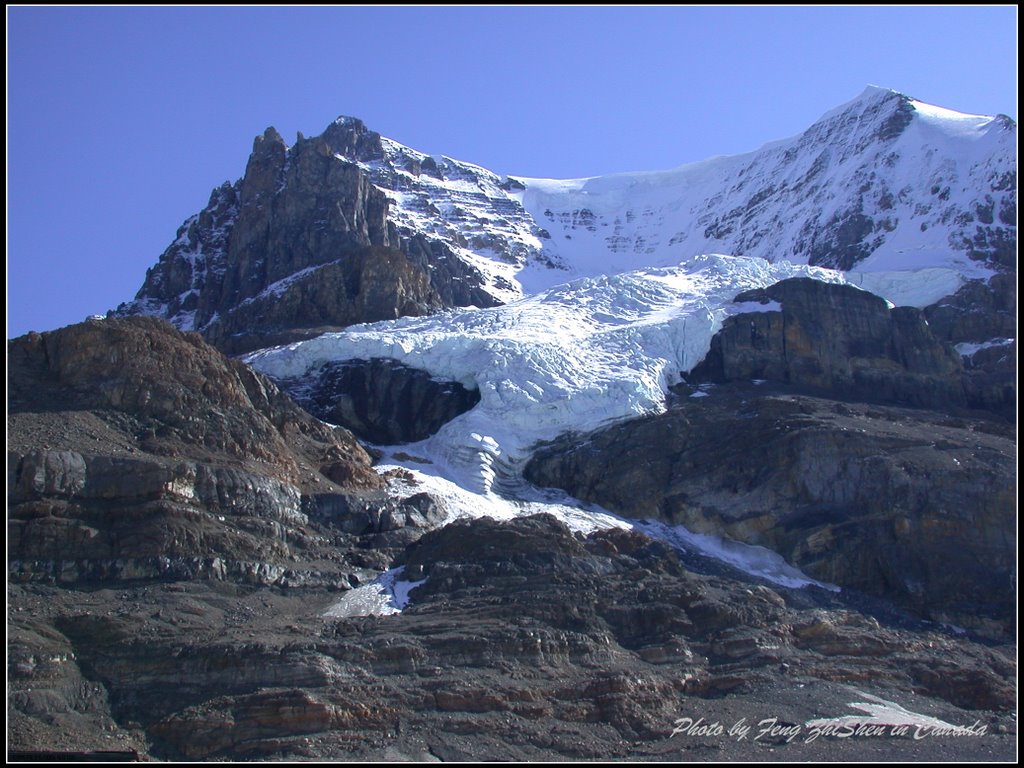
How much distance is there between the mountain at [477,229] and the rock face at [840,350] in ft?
79.5

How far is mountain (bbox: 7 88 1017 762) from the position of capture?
56.3 metres

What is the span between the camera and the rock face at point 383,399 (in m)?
108

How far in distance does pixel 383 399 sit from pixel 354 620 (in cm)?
4697

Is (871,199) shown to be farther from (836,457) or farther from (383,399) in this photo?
(836,457)

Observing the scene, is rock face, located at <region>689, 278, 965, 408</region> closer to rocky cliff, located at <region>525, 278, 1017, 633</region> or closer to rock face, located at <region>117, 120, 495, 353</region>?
rocky cliff, located at <region>525, 278, 1017, 633</region>

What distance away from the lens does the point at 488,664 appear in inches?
2370

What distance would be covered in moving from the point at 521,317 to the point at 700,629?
60357mm

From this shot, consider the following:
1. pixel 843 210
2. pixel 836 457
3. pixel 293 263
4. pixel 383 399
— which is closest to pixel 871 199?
pixel 843 210

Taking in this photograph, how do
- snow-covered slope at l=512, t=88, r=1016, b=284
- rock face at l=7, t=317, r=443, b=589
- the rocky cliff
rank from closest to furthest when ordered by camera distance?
1. rock face at l=7, t=317, r=443, b=589
2. the rocky cliff
3. snow-covered slope at l=512, t=88, r=1016, b=284

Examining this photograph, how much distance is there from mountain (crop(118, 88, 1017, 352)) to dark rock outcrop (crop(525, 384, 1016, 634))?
124 ft

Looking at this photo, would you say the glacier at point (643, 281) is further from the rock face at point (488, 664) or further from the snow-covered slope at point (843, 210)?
the rock face at point (488, 664)

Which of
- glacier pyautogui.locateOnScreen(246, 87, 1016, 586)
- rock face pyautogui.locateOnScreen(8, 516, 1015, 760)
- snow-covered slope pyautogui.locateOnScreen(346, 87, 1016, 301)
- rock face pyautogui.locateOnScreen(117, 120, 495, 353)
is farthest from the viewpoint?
snow-covered slope pyautogui.locateOnScreen(346, 87, 1016, 301)

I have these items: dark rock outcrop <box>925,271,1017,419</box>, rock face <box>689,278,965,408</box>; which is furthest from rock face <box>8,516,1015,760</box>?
dark rock outcrop <box>925,271,1017,419</box>

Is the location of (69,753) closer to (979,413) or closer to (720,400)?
(720,400)
